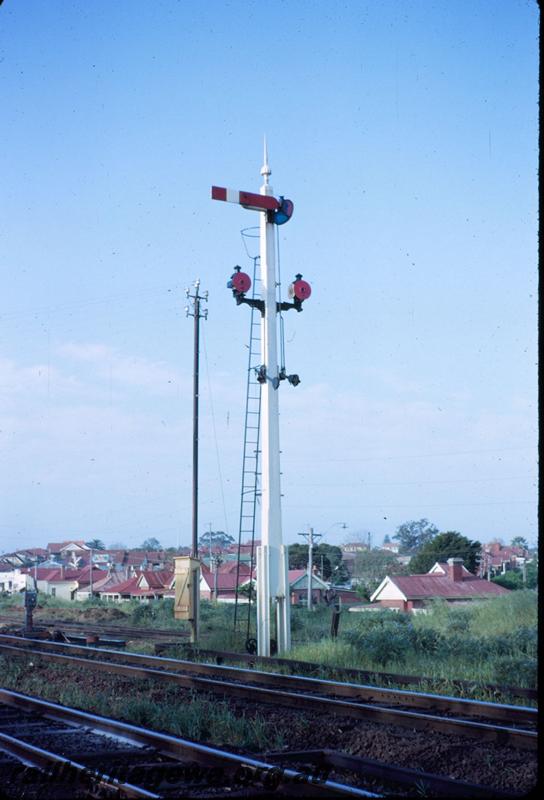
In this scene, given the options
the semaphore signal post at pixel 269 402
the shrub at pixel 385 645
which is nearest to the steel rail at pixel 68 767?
the shrub at pixel 385 645

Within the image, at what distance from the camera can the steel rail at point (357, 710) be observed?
8.02 metres

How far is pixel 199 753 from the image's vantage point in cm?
723

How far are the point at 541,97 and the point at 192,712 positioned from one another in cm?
775

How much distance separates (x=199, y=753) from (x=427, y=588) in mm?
51627

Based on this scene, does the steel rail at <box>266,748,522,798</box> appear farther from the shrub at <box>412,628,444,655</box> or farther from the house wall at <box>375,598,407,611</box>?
the house wall at <box>375,598,407,611</box>

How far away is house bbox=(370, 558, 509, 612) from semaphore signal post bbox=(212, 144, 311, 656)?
122ft

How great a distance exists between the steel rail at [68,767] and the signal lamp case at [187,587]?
997 cm

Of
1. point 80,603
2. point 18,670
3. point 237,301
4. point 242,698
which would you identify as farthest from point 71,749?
point 80,603

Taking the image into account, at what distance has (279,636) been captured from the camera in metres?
16.5

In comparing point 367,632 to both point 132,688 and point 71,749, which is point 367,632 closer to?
point 132,688

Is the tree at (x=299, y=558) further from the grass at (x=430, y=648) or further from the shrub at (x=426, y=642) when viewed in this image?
the shrub at (x=426, y=642)

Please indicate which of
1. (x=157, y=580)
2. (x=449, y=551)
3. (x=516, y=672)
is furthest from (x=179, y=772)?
(x=449, y=551)

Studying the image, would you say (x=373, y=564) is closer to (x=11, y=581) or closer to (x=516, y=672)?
(x=11, y=581)

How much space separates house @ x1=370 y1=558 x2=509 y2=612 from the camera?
53500mm
